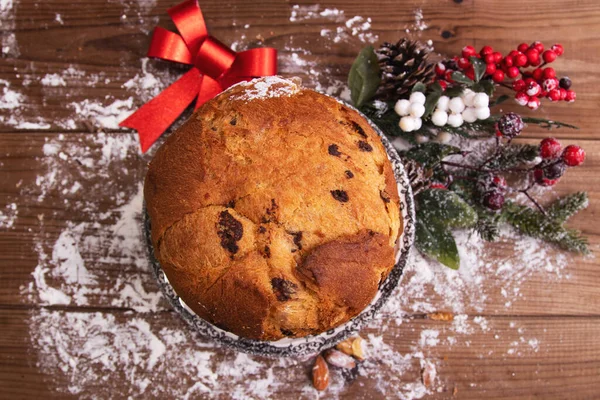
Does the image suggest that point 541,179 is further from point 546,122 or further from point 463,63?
point 463,63

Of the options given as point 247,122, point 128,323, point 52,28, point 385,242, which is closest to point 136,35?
point 52,28

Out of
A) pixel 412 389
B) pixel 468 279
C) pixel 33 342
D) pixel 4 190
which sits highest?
pixel 4 190

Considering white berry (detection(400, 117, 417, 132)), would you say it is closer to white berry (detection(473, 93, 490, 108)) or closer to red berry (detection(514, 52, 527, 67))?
white berry (detection(473, 93, 490, 108))

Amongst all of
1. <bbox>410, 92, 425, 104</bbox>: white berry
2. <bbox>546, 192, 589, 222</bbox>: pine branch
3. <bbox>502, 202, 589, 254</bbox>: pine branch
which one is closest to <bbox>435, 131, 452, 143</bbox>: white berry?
<bbox>410, 92, 425, 104</bbox>: white berry

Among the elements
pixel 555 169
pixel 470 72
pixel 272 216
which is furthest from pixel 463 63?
pixel 272 216

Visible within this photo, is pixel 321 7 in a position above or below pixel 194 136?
above

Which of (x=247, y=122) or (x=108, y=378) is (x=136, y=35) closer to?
(x=247, y=122)
